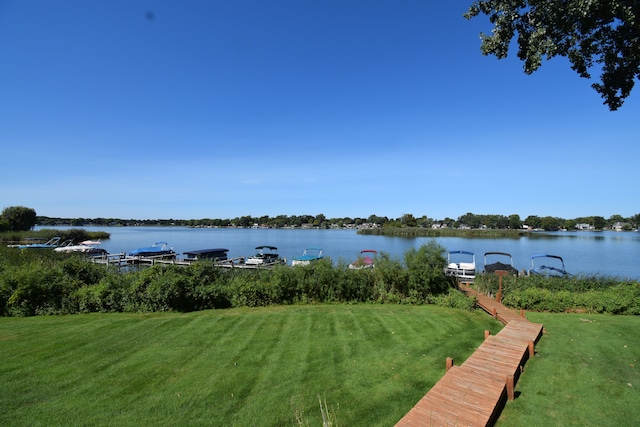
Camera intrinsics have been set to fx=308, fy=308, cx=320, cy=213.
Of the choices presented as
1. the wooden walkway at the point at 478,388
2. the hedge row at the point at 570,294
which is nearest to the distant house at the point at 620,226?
the hedge row at the point at 570,294

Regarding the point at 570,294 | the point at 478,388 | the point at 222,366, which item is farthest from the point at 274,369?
the point at 570,294

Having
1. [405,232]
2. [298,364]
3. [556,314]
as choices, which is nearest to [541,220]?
[405,232]

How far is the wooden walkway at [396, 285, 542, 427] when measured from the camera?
4227mm

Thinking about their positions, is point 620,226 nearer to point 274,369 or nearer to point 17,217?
point 274,369

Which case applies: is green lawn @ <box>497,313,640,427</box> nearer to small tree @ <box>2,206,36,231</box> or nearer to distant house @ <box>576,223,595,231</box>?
small tree @ <box>2,206,36,231</box>

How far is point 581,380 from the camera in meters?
5.90

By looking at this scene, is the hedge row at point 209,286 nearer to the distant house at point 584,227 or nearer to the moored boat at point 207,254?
the moored boat at point 207,254

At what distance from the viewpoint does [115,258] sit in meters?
31.4

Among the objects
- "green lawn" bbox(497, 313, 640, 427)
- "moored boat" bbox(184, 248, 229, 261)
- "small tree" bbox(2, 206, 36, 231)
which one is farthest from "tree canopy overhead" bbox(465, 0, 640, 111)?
"small tree" bbox(2, 206, 36, 231)

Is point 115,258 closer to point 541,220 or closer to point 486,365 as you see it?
point 486,365

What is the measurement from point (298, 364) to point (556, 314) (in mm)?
9883

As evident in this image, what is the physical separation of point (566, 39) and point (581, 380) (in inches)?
278

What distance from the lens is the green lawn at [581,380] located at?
4742 millimetres

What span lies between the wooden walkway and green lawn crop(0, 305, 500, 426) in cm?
49
